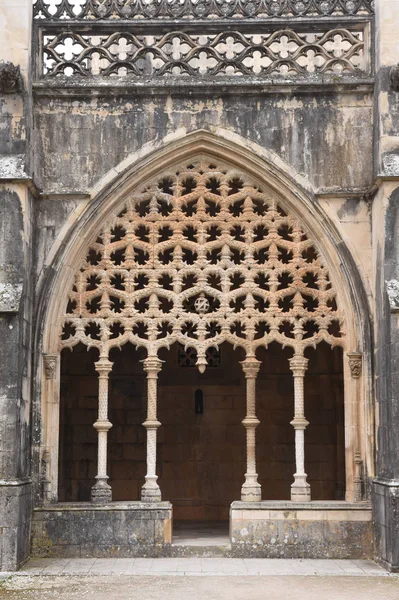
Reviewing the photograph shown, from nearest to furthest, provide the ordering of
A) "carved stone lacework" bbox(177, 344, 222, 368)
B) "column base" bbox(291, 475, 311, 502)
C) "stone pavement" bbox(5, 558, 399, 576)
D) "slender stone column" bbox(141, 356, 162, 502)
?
"stone pavement" bbox(5, 558, 399, 576), "column base" bbox(291, 475, 311, 502), "slender stone column" bbox(141, 356, 162, 502), "carved stone lacework" bbox(177, 344, 222, 368)

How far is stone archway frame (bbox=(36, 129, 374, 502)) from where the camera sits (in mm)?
10375

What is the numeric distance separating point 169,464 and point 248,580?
19.4 feet

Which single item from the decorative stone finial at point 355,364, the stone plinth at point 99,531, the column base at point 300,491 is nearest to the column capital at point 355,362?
the decorative stone finial at point 355,364

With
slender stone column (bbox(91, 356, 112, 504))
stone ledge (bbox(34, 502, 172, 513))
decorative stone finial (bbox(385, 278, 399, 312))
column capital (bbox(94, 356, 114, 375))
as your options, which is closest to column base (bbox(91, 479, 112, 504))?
slender stone column (bbox(91, 356, 112, 504))

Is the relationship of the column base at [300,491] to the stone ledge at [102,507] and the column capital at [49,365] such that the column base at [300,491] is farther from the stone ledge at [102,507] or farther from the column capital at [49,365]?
the column capital at [49,365]

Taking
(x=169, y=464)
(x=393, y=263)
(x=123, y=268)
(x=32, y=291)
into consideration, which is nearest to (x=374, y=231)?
(x=393, y=263)

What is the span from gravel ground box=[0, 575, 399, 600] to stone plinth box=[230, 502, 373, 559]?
110 cm

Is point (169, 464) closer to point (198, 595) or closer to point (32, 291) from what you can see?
point (32, 291)

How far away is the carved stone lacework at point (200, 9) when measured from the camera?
10.9 m

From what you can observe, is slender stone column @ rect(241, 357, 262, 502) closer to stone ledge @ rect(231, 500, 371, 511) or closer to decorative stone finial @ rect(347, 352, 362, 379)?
stone ledge @ rect(231, 500, 371, 511)

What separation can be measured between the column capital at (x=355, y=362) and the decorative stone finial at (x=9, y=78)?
5090mm

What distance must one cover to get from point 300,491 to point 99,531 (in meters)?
2.43

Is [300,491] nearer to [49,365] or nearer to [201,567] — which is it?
[201,567]

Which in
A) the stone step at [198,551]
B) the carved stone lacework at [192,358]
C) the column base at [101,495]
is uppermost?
the carved stone lacework at [192,358]
